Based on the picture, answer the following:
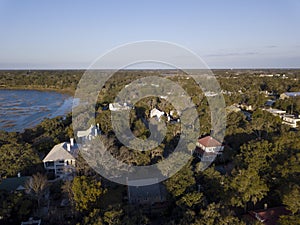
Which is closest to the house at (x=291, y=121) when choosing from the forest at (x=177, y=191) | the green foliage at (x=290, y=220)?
the forest at (x=177, y=191)

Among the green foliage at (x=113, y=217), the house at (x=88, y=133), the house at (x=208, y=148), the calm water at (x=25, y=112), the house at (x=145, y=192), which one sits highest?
the house at (x=88, y=133)

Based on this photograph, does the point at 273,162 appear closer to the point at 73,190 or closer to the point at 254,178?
the point at 254,178

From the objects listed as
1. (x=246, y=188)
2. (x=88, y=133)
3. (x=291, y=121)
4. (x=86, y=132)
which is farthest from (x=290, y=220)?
(x=291, y=121)

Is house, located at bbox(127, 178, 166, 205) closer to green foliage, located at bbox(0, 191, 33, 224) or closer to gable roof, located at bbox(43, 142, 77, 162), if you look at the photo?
green foliage, located at bbox(0, 191, 33, 224)

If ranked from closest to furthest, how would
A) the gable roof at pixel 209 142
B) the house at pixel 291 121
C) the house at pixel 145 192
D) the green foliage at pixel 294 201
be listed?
the green foliage at pixel 294 201, the house at pixel 145 192, the gable roof at pixel 209 142, the house at pixel 291 121

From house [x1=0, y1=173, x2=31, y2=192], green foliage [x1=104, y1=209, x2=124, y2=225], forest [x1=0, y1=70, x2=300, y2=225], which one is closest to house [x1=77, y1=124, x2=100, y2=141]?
forest [x1=0, y1=70, x2=300, y2=225]

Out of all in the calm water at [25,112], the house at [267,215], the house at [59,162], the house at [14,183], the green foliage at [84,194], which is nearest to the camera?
the house at [267,215]

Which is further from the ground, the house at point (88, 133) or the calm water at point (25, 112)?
the house at point (88, 133)

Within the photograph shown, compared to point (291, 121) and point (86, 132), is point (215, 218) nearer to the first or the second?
point (86, 132)

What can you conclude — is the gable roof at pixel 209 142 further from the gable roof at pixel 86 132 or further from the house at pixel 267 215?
the gable roof at pixel 86 132
